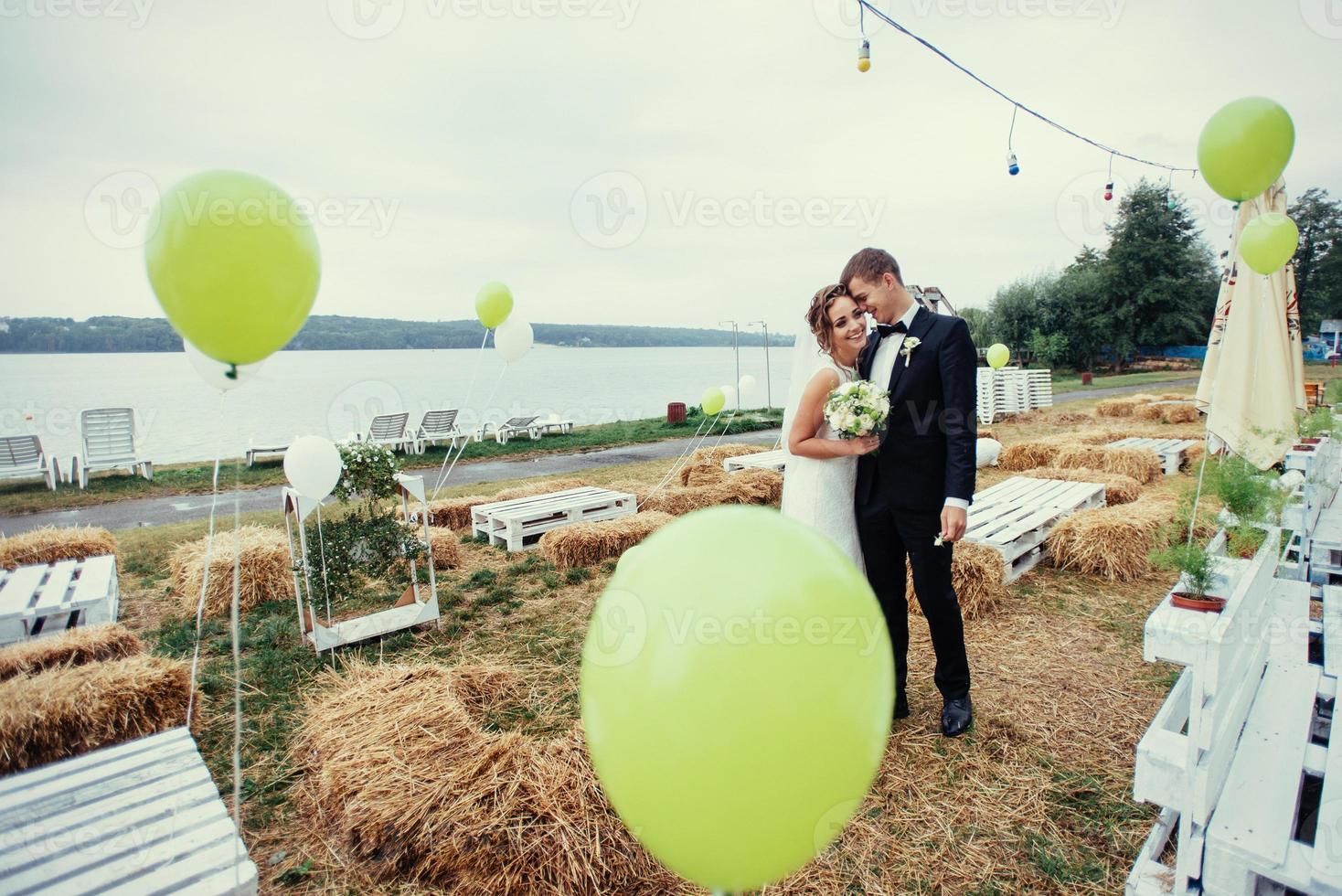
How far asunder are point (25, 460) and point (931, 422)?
15.6 metres

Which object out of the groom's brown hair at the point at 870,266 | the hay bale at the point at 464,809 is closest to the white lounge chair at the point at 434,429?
the hay bale at the point at 464,809

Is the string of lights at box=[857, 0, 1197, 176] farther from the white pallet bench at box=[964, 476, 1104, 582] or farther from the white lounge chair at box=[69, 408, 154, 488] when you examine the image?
the white lounge chair at box=[69, 408, 154, 488]

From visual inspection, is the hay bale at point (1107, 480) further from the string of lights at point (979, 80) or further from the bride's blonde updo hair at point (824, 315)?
the bride's blonde updo hair at point (824, 315)

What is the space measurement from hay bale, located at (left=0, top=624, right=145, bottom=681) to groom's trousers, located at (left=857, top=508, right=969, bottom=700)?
14.3 feet

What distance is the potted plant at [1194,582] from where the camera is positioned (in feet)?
7.28

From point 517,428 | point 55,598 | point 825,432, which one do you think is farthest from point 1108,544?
point 517,428

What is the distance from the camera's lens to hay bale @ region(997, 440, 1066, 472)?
10.0m

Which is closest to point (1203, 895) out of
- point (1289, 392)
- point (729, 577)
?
point (729, 577)

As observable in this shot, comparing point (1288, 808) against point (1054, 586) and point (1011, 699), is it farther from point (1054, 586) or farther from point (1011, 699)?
point (1054, 586)

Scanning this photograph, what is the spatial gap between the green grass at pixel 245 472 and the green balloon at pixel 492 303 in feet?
16.0

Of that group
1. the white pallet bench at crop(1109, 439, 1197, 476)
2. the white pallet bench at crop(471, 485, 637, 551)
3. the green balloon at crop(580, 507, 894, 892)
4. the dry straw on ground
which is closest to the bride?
the green balloon at crop(580, 507, 894, 892)

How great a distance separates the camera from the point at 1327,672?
2646 millimetres

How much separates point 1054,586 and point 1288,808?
3.66m

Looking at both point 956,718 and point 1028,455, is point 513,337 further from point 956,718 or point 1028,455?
point 1028,455
